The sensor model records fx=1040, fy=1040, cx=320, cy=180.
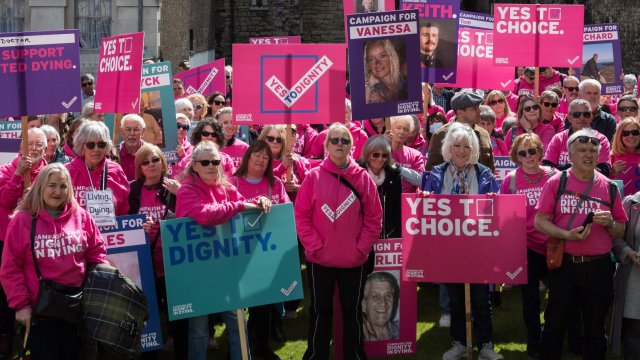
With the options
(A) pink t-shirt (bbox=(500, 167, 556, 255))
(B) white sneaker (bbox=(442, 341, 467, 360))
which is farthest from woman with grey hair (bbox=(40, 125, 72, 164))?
(A) pink t-shirt (bbox=(500, 167, 556, 255))

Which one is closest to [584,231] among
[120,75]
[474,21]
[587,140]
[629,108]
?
[587,140]

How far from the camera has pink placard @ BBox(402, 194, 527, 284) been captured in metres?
8.80

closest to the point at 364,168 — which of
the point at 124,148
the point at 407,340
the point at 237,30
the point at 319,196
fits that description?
the point at 319,196

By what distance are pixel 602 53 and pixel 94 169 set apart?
9837 mm

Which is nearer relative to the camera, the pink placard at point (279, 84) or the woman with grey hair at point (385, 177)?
the woman with grey hair at point (385, 177)

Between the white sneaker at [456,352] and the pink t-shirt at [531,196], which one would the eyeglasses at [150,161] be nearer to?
the white sneaker at [456,352]

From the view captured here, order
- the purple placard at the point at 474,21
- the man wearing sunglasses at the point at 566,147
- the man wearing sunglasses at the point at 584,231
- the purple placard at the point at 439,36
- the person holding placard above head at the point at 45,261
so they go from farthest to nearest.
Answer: the purple placard at the point at 474,21 → the purple placard at the point at 439,36 → the man wearing sunglasses at the point at 566,147 → the man wearing sunglasses at the point at 584,231 → the person holding placard above head at the point at 45,261

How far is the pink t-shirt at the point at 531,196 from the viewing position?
925 cm

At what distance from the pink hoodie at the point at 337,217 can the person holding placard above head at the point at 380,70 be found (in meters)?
1.59

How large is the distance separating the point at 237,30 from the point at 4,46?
27.2m

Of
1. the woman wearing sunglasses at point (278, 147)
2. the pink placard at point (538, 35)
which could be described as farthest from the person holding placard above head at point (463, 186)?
the pink placard at point (538, 35)

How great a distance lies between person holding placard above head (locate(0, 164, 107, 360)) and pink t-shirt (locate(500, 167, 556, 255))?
13.2 feet

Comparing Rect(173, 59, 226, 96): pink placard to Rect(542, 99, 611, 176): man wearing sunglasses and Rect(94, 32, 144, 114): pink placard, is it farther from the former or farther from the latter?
Rect(542, 99, 611, 176): man wearing sunglasses

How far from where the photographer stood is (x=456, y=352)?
9.12m
